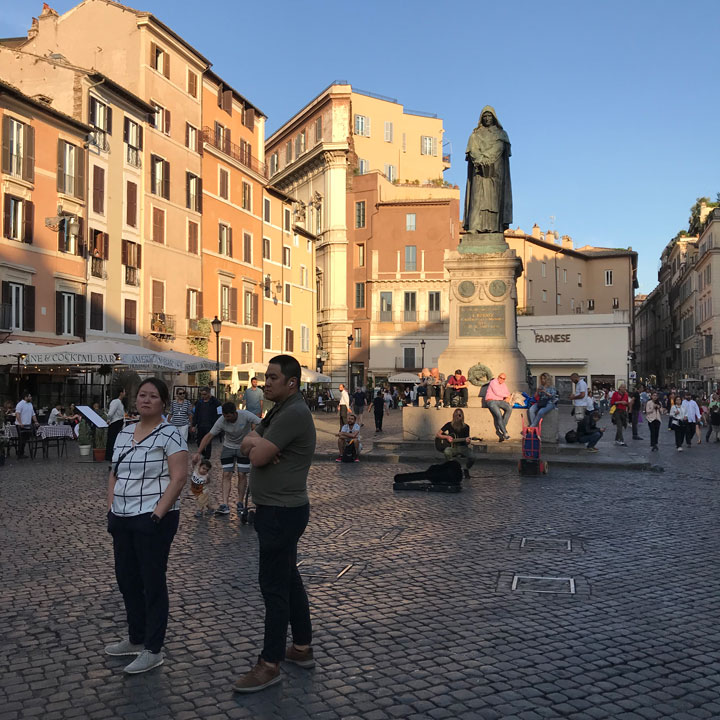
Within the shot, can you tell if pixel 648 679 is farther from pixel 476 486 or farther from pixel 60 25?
pixel 60 25

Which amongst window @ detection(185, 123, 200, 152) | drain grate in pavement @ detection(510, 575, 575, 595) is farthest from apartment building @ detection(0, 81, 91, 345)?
drain grate in pavement @ detection(510, 575, 575, 595)

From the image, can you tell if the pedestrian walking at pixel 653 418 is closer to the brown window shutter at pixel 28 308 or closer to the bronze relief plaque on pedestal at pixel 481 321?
the bronze relief plaque on pedestal at pixel 481 321

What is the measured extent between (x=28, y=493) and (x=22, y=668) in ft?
26.9

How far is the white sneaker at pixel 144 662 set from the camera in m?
4.44

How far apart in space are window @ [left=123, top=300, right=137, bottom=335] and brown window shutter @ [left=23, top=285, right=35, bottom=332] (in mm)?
5963

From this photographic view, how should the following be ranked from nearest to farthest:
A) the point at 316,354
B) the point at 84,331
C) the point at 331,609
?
the point at 331,609 < the point at 84,331 < the point at 316,354

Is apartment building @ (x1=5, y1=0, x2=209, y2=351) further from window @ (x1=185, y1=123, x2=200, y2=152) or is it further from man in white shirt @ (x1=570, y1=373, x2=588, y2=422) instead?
man in white shirt @ (x1=570, y1=373, x2=588, y2=422)

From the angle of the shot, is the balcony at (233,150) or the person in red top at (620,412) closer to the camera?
the person in red top at (620,412)

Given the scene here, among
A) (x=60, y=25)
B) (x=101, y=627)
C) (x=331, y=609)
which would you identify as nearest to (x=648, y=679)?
(x=331, y=609)

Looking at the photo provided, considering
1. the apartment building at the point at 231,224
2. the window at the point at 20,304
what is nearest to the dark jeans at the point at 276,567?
the window at the point at 20,304

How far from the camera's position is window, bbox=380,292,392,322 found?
60438 millimetres

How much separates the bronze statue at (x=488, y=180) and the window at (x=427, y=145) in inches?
1920

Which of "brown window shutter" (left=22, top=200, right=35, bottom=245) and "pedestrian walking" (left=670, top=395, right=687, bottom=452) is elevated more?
"brown window shutter" (left=22, top=200, right=35, bottom=245)

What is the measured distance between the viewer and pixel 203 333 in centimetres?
3975
